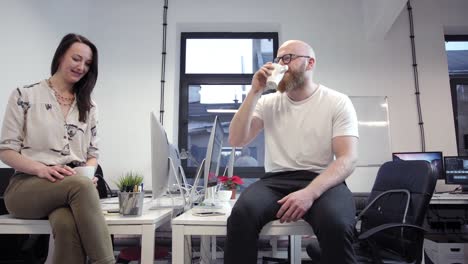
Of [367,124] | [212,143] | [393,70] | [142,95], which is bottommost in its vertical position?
[212,143]

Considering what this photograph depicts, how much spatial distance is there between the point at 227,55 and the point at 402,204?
291cm

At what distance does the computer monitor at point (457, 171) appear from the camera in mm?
3070

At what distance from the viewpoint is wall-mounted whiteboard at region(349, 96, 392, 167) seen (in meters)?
3.46

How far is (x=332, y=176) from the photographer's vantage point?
1.11 m

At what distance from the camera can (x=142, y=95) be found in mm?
3539

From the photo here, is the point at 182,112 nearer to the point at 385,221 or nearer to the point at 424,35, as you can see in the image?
the point at 385,221

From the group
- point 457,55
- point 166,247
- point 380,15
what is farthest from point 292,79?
point 457,55

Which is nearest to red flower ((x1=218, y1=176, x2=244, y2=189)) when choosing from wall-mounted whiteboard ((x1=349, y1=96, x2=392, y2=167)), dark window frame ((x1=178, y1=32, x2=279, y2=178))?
dark window frame ((x1=178, y1=32, x2=279, y2=178))

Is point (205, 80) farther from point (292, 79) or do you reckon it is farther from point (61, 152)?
point (61, 152)

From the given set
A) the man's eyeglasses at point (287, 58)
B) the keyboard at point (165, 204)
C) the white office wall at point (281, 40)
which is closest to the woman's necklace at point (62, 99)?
the keyboard at point (165, 204)

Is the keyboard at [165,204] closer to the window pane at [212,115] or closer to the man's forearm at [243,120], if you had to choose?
the man's forearm at [243,120]

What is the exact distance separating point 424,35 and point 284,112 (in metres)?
3.20

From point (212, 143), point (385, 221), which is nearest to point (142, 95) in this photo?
point (212, 143)

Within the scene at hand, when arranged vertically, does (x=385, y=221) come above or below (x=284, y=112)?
below
